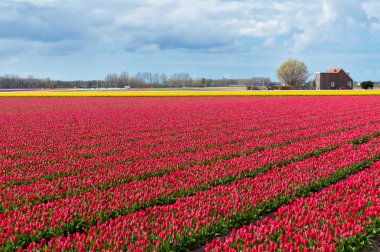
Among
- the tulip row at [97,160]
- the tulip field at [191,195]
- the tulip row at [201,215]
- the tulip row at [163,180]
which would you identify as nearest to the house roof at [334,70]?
the tulip field at [191,195]

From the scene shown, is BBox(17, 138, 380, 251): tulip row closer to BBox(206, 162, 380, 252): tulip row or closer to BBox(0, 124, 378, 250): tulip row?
BBox(0, 124, 378, 250): tulip row

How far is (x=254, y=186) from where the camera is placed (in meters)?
10.6

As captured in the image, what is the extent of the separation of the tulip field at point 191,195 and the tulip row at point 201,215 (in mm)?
26

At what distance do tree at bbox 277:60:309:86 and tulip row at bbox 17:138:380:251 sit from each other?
511 feet

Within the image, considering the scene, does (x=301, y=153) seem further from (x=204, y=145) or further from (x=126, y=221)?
(x=126, y=221)

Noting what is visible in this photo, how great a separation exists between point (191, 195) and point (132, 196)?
5.28ft

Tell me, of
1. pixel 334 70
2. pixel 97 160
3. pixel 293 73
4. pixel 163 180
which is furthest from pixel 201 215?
pixel 293 73

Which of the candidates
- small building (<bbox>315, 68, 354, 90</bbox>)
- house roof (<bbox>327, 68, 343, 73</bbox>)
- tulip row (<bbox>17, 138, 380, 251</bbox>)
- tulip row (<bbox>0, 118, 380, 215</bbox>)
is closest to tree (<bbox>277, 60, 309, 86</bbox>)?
house roof (<bbox>327, 68, 343, 73</bbox>)

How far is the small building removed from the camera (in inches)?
5640

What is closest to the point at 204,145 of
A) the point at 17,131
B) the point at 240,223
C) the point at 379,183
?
the point at 379,183

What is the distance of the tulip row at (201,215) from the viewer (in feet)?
23.4

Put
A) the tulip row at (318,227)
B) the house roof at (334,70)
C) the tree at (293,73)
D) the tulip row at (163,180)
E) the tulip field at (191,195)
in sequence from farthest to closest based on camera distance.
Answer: the tree at (293,73), the house roof at (334,70), the tulip row at (163,180), the tulip field at (191,195), the tulip row at (318,227)

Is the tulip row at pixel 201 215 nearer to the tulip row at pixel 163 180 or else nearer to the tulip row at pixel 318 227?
the tulip row at pixel 318 227

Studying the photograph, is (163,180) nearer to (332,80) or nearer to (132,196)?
(132,196)
